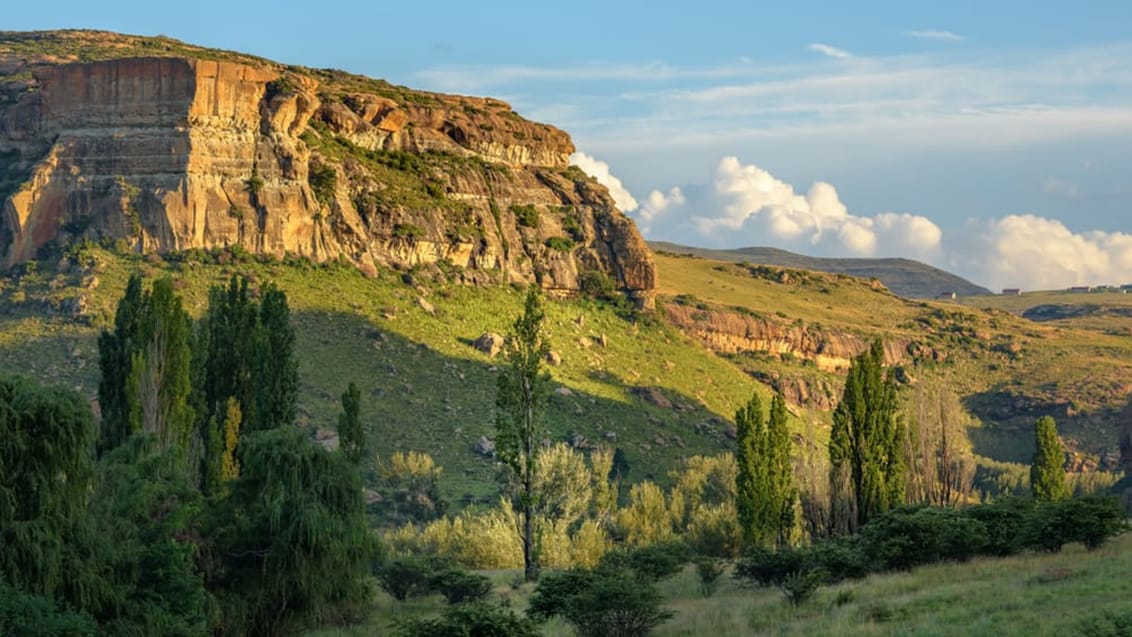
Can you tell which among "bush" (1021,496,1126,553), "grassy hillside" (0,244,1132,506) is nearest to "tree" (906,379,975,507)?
"grassy hillside" (0,244,1132,506)

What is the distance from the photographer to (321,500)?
118 ft

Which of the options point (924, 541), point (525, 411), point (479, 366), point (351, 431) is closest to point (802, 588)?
point (924, 541)

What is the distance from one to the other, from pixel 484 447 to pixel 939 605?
51044 mm

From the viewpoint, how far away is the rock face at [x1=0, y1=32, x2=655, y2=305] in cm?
9212

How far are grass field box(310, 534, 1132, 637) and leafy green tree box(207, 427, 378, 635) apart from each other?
1.62 meters

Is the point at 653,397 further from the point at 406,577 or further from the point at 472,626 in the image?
→ the point at 472,626

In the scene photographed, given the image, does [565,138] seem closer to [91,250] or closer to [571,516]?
[91,250]

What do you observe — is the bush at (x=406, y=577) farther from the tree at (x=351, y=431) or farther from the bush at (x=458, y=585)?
the tree at (x=351, y=431)

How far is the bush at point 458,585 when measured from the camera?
143 feet

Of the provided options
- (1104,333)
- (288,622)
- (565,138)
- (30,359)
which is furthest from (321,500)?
(1104,333)

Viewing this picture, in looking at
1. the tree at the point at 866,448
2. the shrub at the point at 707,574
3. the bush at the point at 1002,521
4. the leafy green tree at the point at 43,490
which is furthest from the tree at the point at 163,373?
the bush at the point at 1002,521

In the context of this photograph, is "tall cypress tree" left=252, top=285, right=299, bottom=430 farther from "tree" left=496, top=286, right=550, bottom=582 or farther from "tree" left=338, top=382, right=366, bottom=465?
"tree" left=496, top=286, right=550, bottom=582

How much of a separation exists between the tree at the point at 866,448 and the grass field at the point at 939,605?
1169cm

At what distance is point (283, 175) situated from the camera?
95.8 metres
